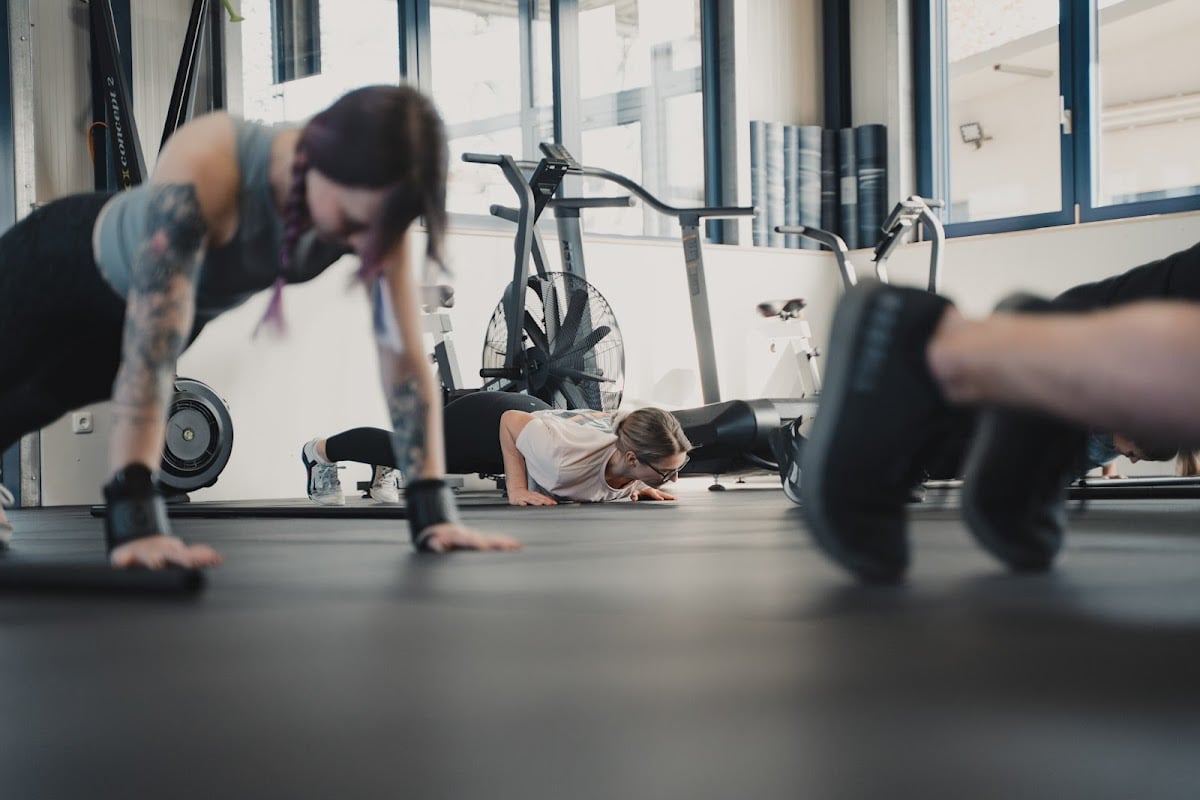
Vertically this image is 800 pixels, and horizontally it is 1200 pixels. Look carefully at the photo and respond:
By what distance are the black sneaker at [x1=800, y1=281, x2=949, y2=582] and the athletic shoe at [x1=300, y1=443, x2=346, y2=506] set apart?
3.55 m

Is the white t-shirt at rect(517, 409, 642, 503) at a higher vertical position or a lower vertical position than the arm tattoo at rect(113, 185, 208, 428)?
lower

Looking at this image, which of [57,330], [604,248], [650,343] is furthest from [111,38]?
[57,330]

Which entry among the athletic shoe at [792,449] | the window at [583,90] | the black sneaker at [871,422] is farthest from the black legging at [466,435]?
the black sneaker at [871,422]

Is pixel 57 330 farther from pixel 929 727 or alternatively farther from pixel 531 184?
pixel 531 184

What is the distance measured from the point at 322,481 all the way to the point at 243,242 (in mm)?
3042

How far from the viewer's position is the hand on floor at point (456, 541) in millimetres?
1920

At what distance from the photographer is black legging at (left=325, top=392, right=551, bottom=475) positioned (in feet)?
13.4

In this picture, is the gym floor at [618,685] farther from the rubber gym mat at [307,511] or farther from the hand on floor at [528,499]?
the hand on floor at [528,499]

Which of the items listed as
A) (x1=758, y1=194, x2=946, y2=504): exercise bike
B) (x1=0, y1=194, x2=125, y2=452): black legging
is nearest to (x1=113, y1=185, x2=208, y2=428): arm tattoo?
(x1=0, y1=194, x2=125, y2=452): black legging

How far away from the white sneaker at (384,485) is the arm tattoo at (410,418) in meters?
2.81

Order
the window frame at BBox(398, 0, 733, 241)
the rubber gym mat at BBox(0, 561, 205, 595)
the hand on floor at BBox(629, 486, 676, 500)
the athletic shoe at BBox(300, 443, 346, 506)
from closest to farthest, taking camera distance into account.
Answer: the rubber gym mat at BBox(0, 561, 205, 595), the hand on floor at BBox(629, 486, 676, 500), the athletic shoe at BBox(300, 443, 346, 506), the window frame at BBox(398, 0, 733, 241)

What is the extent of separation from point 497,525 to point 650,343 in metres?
3.80

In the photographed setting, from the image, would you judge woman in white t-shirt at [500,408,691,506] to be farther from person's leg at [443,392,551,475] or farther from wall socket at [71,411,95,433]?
wall socket at [71,411,95,433]

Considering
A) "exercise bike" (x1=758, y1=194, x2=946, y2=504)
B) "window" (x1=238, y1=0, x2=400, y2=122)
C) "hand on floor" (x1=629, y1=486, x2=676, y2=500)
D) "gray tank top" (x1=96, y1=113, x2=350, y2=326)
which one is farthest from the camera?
"window" (x1=238, y1=0, x2=400, y2=122)
